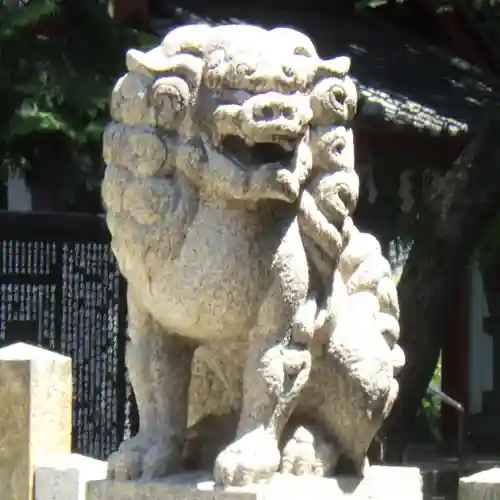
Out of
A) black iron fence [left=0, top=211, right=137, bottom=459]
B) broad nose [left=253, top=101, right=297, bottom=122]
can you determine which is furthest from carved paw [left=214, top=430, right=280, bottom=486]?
black iron fence [left=0, top=211, right=137, bottom=459]

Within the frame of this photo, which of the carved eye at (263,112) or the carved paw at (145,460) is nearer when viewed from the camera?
the carved eye at (263,112)

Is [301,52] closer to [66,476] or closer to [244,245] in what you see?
[244,245]

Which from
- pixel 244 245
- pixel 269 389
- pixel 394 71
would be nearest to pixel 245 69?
pixel 244 245

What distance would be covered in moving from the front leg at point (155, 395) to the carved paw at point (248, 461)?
200 millimetres

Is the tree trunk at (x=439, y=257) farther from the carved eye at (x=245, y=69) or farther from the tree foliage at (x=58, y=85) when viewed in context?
the carved eye at (x=245, y=69)

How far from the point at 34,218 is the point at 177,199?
3.67m

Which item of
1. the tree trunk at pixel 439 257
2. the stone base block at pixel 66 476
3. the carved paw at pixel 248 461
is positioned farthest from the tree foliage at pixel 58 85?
the carved paw at pixel 248 461

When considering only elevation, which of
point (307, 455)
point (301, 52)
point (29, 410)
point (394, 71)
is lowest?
point (29, 410)

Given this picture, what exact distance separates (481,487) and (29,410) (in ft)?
6.40

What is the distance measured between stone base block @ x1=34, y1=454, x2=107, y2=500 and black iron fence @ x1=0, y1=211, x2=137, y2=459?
2.02 m

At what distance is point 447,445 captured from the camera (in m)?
10.7

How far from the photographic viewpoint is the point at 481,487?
3.82m

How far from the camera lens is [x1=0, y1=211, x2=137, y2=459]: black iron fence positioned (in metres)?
7.32

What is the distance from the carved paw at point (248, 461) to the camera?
354 cm
